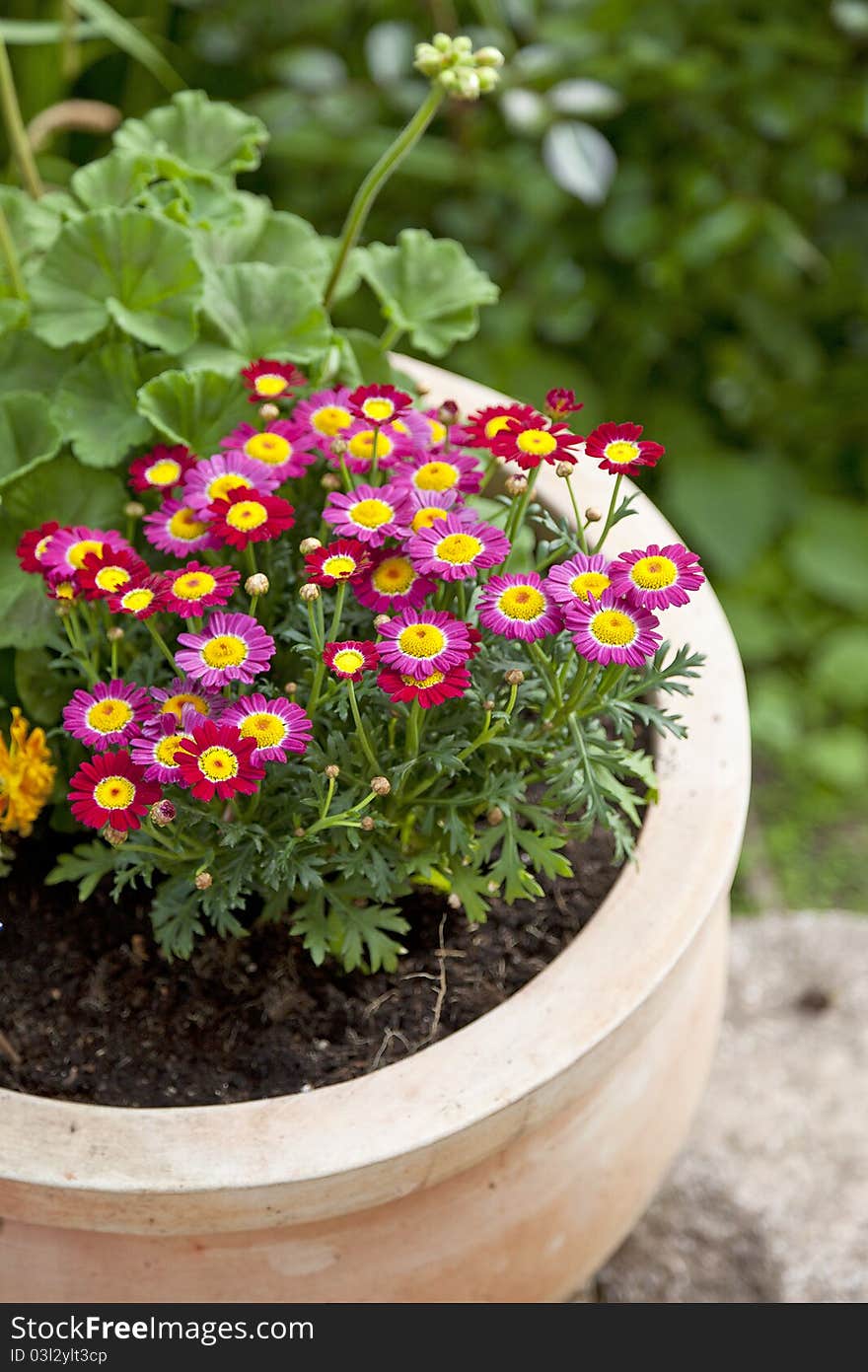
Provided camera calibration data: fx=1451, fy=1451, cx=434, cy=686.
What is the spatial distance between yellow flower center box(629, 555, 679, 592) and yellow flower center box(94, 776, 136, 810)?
342 millimetres

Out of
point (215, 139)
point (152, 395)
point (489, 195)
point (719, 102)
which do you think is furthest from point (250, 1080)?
point (719, 102)

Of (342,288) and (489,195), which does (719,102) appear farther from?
(342,288)

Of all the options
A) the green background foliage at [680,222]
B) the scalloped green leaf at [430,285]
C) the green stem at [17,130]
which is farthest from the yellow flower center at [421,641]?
the green background foliage at [680,222]

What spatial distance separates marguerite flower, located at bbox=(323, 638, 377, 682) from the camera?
0.88 m

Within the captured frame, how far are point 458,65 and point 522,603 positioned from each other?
0.41 metres

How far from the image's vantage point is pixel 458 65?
41.2 inches

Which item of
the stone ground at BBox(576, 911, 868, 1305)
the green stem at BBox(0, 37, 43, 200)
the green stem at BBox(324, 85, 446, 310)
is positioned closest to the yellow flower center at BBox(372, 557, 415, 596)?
the green stem at BBox(324, 85, 446, 310)

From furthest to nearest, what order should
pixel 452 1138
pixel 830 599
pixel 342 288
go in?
pixel 830 599
pixel 342 288
pixel 452 1138

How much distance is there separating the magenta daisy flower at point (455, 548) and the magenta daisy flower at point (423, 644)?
31 mm

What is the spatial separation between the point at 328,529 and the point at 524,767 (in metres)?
0.25

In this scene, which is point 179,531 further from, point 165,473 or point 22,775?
point 22,775

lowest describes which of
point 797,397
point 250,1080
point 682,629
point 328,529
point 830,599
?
point 830,599

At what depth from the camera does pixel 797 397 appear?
2.27 metres

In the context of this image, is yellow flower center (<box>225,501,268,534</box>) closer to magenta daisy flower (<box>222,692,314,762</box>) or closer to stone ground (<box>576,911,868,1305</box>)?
magenta daisy flower (<box>222,692,314,762</box>)
